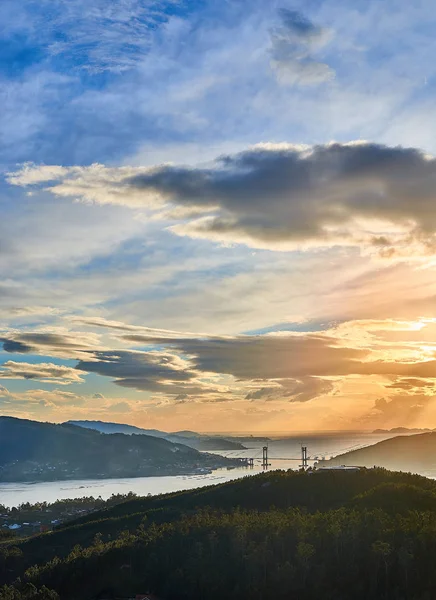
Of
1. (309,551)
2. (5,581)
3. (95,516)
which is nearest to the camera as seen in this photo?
(309,551)

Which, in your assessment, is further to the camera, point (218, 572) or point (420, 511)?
point (420, 511)

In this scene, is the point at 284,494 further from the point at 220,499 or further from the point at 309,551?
the point at 309,551

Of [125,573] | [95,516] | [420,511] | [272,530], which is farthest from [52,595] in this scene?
[95,516]

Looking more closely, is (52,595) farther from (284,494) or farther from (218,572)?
(284,494)

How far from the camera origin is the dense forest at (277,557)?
70500 mm

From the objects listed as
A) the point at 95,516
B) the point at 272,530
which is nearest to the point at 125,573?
the point at 272,530

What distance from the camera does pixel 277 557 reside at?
76.8 meters

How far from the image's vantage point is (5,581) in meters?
103

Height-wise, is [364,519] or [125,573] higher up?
[364,519]

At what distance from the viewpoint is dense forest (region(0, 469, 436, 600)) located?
2776 inches

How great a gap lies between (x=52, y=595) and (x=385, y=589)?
3867 cm

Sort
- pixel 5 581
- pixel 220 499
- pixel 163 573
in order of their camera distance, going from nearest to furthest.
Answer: pixel 163 573 < pixel 5 581 < pixel 220 499

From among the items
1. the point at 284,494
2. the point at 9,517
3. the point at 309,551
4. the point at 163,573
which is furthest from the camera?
the point at 9,517

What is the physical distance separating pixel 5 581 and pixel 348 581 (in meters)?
60.0
